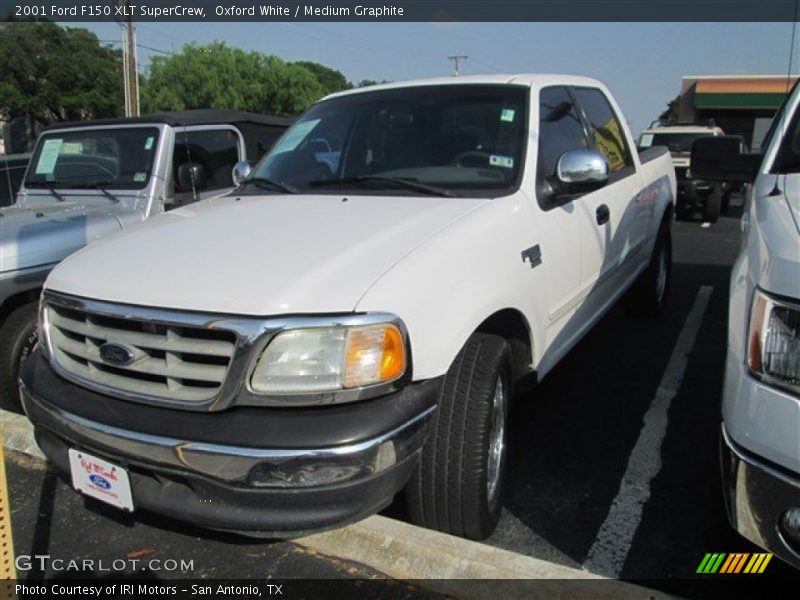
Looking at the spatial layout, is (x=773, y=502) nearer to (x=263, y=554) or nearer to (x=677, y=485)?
(x=677, y=485)

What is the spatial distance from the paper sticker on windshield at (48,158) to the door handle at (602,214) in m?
4.17

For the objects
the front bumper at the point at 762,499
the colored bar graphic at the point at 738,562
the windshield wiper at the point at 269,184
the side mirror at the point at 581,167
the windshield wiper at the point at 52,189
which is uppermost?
the side mirror at the point at 581,167

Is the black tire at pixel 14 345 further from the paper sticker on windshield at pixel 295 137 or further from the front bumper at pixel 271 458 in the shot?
the front bumper at pixel 271 458

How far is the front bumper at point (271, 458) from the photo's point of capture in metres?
1.99

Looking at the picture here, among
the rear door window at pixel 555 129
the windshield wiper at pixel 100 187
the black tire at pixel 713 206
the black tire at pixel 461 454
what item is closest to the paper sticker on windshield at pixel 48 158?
the windshield wiper at pixel 100 187

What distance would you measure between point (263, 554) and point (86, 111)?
138 ft

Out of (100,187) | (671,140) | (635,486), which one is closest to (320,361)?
(635,486)

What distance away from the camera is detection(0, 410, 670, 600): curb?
2.23m

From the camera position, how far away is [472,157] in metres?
3.18

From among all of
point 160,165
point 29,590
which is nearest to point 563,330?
point 29,590

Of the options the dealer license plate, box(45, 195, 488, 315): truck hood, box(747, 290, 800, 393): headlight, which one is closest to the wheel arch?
box(45, 195, 488, 315): truck hood

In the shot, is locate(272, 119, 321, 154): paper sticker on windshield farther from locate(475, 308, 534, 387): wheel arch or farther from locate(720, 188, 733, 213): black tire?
locate(720, 188, 733, 213): black tire

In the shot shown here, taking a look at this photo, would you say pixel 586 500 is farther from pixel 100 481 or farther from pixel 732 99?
pixel 732 99

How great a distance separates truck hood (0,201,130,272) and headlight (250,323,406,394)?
2447 millimetres
